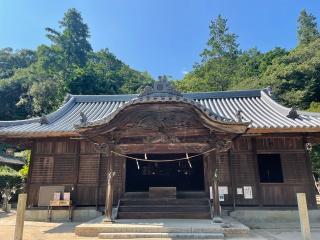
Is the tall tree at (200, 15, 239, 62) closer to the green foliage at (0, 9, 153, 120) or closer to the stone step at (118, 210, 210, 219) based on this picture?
the green foliage at (0, 9, 153, 120)

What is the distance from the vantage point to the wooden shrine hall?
8742 millimetres

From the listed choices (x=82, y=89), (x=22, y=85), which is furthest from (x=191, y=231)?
(x=22, y=85)

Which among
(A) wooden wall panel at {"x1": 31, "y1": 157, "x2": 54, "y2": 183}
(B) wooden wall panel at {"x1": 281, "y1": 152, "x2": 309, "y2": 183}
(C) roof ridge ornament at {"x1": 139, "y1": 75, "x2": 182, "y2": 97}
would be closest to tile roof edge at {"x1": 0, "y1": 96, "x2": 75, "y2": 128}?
(A) wooden wall panel at {"x1": 31, "y1": 157, "x2": 54, "y2": 183}

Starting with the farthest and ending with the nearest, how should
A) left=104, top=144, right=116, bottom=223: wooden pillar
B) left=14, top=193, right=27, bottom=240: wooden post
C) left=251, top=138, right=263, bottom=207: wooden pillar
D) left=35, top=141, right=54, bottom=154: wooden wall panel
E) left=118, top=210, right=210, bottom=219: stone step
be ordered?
left=35, top=141, right=54, bottom=154: wooden wall panel < left=251, top=138, right=263, bottom=207: wooden pillar < left=118, top=210, right=210, bottom=219: stone step < left=104, top=144, right=116, bottom=223: wooden pillar < left=14, top=193, right=27, bottom=240: wooden post

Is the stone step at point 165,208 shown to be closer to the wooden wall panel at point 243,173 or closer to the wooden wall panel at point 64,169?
the wooden wall panel at point 243,173

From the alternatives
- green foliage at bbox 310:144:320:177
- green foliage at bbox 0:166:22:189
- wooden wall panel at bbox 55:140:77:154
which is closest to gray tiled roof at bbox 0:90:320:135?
wooden wall panel at bbox 55:140:77:154

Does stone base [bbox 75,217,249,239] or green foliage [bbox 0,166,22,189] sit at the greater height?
green foliage [bbox 0,166,22,189]

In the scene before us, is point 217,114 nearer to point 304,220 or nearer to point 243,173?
point 304,220

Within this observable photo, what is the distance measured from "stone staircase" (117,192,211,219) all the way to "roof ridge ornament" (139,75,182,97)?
4540 mm

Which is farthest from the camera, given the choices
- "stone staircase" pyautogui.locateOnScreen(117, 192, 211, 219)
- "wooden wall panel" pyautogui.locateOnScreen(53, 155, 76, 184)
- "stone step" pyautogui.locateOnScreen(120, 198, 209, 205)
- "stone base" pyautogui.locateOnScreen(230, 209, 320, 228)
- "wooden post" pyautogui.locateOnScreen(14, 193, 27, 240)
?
"wooden wall panel" pyautogui.locateOnScreen(53, 155, 76, 184)

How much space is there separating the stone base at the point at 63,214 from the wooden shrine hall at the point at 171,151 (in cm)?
31

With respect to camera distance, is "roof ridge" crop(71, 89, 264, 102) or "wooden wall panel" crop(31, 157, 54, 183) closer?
"wooden wall panel" crop(31, 157, 54, 183)

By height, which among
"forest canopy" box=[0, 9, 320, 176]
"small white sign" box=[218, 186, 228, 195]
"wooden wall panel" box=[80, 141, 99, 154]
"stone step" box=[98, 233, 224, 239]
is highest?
"forest canopy" box=[0, 9, 320, 176]

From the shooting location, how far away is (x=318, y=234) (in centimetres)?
859
